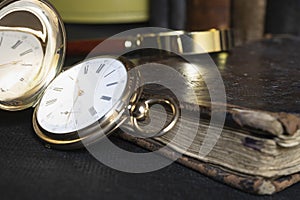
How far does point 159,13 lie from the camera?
1.50 m

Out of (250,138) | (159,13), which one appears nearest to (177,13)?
(159,13)

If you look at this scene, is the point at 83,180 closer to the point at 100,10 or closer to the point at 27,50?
the point at 27,50

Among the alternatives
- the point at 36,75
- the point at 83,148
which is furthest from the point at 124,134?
the point at 36,75

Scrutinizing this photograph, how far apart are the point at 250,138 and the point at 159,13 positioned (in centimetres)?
98

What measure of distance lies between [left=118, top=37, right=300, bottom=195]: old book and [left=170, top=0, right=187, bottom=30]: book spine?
0.76 meters

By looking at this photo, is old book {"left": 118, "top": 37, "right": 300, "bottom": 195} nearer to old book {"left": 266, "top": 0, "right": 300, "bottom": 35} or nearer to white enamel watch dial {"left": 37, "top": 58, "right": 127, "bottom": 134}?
white enamel watch dial {"left": 37, "top": 58, "right": 127, "bottom": 134}

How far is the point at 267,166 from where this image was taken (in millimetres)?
585

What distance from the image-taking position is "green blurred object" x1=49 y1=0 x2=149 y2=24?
1.48 metres

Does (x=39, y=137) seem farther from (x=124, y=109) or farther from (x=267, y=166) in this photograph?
(x=267, y=166)

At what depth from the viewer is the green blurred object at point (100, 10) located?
148 cm

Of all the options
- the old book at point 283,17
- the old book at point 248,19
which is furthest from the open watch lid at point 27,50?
the old book at point 283,17

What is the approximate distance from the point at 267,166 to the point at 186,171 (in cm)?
12

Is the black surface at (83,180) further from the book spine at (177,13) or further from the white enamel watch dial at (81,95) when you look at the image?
the book spine at (177,13)

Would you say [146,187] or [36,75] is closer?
[146,187]
